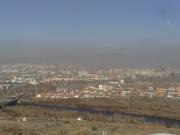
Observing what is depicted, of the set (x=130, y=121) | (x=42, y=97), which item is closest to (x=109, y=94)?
(x=42, y=97)

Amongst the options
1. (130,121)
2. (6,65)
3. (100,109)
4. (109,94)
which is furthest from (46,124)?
(6,65)

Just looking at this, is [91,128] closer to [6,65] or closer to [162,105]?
[162,105]

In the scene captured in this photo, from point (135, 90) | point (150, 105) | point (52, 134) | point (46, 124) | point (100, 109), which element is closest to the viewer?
point (52, 134)

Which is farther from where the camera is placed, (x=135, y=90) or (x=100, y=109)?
(x=135, y=90)

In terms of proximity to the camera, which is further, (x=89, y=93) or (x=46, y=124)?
(x=89, y=93)

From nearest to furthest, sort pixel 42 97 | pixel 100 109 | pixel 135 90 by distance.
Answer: pixel 100 109 < pixel 42 97 < pixel 135 90

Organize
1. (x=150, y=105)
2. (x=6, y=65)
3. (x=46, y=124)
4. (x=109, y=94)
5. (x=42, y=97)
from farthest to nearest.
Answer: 1. (x=6, y=65)
2. (x=109, y=94)
3. (x=42, y=97)
4. (x=150, y=105)
5. (x=46, y=124)

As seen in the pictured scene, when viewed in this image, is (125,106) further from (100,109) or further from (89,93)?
(89,93)

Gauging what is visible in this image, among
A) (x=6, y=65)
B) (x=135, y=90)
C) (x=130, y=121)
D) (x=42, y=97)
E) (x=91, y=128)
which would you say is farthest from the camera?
(x=6, y=65)

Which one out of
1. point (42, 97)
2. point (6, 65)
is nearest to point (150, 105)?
point (42, 97)
